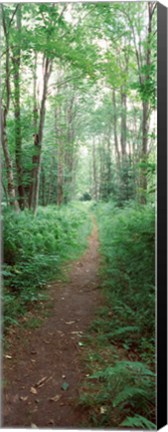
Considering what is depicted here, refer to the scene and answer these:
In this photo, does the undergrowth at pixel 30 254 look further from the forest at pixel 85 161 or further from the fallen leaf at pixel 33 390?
the fallen leaf at pixel 33 390

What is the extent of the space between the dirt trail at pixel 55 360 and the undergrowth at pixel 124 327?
0.08 metres

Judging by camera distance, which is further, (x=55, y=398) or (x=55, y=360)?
(x=55, y=360)

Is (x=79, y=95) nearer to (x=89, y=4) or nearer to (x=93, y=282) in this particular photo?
(x=89, y=4)

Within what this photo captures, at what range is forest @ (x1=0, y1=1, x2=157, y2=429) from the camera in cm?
240

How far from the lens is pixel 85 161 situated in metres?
2.90

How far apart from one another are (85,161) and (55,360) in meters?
1.51

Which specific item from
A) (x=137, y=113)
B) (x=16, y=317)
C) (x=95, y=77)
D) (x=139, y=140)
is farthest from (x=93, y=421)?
(x=95, y=77)

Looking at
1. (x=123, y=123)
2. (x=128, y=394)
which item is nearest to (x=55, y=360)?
(x=128, y=394)

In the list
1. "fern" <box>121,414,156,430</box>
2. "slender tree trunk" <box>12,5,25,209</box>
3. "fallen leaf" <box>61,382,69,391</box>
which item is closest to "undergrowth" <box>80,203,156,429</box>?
"fern" <box>121,414,156,430</box>

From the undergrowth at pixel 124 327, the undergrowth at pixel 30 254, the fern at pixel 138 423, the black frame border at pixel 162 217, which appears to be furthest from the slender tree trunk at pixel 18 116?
the fern at pixel 138 423

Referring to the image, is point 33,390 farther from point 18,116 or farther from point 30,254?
point 18,116

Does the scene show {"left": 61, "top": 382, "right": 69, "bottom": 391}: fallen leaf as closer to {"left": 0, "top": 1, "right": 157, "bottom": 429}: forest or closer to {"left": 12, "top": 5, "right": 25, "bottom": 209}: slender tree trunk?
{"left": 0, "top": 1, "right": 157, "bottom": 429}: forest

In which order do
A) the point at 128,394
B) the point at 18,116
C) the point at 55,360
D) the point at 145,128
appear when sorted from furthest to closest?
the point at 18,116 → the point at 145,128 → the point at 55,360 → the point at 128,394

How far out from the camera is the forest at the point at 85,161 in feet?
7.88
